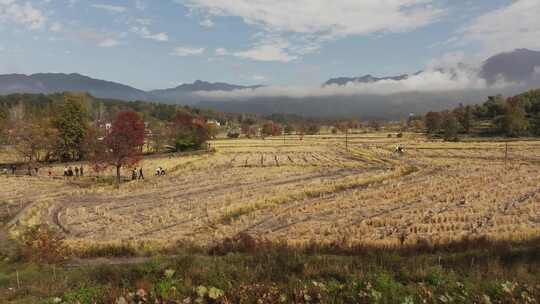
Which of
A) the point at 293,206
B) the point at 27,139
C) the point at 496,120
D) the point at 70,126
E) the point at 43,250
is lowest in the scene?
the point at 293,206

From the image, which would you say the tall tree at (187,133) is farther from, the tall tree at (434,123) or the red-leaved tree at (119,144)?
the tall tree at (434,123)

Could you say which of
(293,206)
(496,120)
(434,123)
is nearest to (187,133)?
(293,206)

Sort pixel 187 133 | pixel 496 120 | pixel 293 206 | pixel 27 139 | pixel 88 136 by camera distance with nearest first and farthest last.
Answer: pixel 293 206, pixel 27 139, pixel 88 136, pixel 187 133, pixel 496 120

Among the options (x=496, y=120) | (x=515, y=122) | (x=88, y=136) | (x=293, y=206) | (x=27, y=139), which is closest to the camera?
(x=293, y=206)

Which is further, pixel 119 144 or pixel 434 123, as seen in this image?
pixel 434 123

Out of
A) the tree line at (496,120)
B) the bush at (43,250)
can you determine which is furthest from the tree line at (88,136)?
the tree line at (496,120)

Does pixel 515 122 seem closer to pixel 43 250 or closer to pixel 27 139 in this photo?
pixel 27 139

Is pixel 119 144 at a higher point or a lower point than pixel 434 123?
lower

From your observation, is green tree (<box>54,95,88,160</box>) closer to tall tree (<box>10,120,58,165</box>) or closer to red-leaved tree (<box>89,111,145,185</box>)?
tall tree (<box>10,120,58,165</box>)

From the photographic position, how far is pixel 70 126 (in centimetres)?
6588

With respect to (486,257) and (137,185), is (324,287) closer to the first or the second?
(486,257)

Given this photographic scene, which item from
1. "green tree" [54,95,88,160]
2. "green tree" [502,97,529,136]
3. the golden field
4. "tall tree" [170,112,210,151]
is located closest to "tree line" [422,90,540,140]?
"green tree" [502,97,529,136]

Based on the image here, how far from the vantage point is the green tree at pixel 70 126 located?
2584 inches

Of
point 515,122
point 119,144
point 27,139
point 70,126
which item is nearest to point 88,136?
point 70,126
